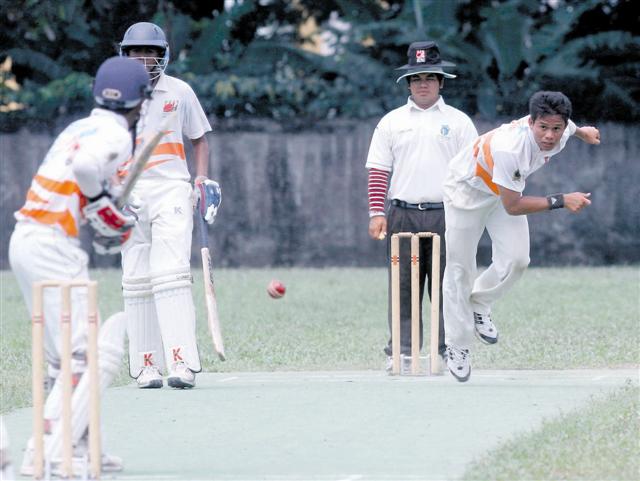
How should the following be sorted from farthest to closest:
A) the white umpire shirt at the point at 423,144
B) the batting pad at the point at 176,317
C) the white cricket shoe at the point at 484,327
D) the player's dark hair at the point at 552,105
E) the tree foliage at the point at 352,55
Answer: the tree foliage at the point at 352,55 → the white umpire shirt at the point at 423,144 → the white cricket shoe at the point at 484,327 → the batting pad at the point at 176,317 → the player's dark hair at the point at 552,105

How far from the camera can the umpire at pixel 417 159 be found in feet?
29.1

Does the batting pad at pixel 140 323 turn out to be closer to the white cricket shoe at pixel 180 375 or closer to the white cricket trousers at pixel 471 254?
the white cricket shoe at pixel 180 375

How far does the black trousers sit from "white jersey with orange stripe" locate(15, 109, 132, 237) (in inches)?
139

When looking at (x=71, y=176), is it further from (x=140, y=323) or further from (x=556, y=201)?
(x=556, y=201)

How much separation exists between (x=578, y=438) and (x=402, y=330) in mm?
2846

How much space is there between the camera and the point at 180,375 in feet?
25.9

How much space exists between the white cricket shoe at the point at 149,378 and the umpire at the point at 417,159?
1470mm

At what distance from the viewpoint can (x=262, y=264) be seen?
19688 millimetres

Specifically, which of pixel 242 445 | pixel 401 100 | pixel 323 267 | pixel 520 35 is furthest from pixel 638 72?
pixel 242 445

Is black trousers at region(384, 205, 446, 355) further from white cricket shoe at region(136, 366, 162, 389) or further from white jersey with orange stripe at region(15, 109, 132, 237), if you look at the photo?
white jersey with orange stripe at region(15, 109, 132, 237)

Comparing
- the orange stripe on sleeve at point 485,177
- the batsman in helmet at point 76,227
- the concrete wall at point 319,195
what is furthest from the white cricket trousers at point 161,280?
the concrete wall at point 319,195

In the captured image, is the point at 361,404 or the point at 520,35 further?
the point at 520,35

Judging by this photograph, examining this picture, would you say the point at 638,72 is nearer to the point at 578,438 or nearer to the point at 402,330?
the point at 402,330

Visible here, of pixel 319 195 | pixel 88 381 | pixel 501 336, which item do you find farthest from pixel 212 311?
pixel 319 195
